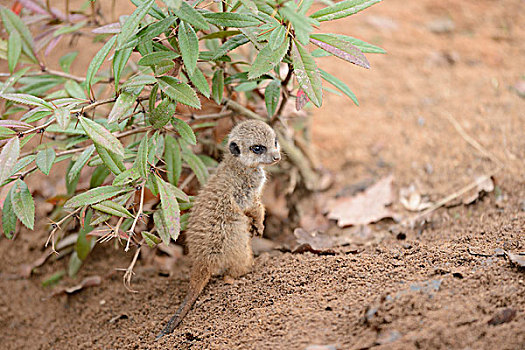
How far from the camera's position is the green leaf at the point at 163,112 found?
246cm

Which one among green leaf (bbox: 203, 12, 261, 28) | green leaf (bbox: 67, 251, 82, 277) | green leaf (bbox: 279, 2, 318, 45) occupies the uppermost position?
green leaf (bbox: 279, 2, 318, 45)

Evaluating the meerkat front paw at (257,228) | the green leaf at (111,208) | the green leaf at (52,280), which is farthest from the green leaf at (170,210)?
the green leaf at (52,280)

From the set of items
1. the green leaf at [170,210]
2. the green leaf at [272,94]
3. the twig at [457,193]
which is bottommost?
the twig at [457,193]

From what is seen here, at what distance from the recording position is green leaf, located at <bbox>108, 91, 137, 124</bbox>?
2307 mm

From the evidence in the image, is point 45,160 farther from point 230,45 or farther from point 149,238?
point 230,45

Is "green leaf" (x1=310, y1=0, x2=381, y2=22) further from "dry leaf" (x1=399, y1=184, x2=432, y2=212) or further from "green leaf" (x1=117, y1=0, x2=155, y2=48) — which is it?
"dry leaf" (x1=399, y1=184, x2=432, y2=212)

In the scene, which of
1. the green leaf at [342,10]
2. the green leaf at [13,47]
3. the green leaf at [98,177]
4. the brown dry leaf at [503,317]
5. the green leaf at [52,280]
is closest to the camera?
the brown dry leaf at [503,317]

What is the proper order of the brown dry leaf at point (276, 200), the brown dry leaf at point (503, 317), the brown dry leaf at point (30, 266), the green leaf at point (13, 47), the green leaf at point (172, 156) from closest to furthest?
the brown dry leaf at point (503, 317)
the green leaf at point (13, 47)
the green leaf at point (172, 156)
the brown dry leaf at point (30, 266)
the brown dry leaf at point (276, 200)

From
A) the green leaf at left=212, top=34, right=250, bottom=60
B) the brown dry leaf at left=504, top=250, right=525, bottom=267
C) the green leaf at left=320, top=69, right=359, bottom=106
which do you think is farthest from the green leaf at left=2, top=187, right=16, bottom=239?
the brown dry leaf at left=504, top=250, right=525, bottom=267

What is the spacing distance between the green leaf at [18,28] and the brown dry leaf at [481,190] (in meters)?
3.31

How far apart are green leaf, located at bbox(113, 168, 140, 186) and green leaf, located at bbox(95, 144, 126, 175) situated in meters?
0.05

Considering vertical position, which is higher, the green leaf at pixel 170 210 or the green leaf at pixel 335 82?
the green leaf at pixel 335 82

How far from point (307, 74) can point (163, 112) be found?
80 cm

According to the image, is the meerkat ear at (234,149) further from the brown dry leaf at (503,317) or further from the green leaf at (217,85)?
the brown dry leaf at (503,317)
